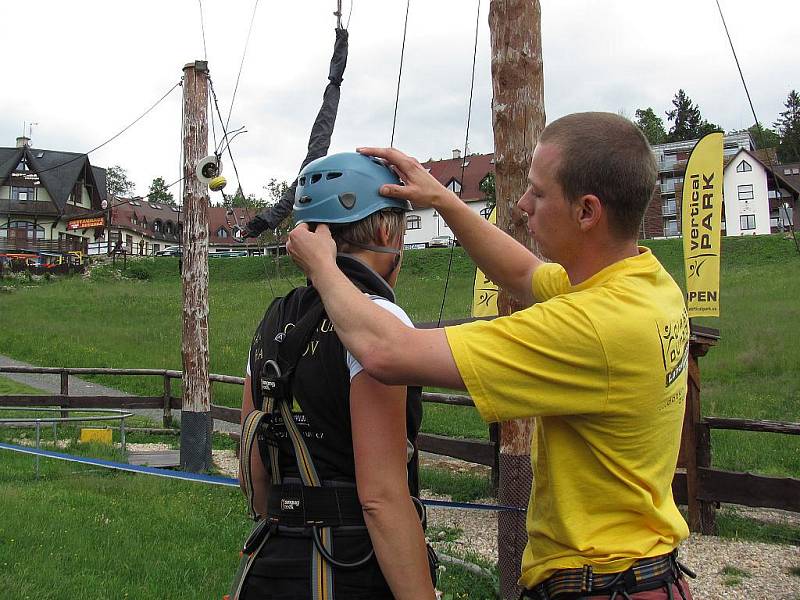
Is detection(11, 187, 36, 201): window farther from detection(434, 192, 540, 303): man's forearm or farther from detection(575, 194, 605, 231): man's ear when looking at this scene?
detection(575, 194, 605, 231): man's ear

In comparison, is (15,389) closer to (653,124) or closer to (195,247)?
(195,247)

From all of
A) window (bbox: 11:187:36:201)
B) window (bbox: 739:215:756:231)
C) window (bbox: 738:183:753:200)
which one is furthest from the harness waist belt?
window (bbox: 739:215:756:231)

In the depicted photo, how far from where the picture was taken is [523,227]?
16.1 ft

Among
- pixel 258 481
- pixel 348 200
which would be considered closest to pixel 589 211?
pixel 348 200

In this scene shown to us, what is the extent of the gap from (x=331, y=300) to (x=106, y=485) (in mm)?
8469

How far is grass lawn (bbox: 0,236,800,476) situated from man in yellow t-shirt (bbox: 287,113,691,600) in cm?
1136

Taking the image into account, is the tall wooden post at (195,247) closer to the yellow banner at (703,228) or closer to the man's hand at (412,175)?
the yellow banner at (703,228)


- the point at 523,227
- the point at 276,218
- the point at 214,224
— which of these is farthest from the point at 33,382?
the point at 214,224

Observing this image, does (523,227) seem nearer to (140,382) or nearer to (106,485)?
(106,485)

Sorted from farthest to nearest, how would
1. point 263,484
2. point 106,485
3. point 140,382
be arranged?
point 140,382, point 106,485, point 263,484

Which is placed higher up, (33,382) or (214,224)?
(214,224)

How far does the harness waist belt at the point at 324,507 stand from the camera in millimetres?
2182

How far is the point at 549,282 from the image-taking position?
2.70m

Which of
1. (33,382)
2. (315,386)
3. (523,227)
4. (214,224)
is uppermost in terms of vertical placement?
(214,224)
